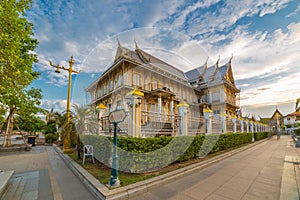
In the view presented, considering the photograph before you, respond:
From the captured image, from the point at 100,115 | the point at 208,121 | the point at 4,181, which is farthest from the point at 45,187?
the point at 208,121

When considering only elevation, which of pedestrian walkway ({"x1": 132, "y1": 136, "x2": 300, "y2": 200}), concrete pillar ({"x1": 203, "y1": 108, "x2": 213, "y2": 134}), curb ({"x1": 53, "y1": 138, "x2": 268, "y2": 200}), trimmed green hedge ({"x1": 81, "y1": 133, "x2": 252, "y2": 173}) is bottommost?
pedestrian walkway ({"x1": 132, "y1": 136, "x2": 300, "y2": 200})

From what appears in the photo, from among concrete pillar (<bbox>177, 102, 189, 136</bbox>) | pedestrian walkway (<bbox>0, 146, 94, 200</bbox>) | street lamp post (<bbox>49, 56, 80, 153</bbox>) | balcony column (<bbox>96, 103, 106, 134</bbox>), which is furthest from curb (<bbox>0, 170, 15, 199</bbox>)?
concrete pillar (<bbox>177, 102, 189, 136</bbox>)

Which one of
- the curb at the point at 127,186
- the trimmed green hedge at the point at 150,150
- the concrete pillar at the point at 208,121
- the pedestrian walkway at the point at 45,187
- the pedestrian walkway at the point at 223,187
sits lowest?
the pedestrian walkway at the point at 45,187

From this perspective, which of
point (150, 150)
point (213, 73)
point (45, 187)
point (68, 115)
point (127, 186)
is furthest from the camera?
point (213, 73)

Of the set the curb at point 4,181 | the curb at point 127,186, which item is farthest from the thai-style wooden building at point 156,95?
the curb at point 4,181

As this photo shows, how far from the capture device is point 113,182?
3.47m

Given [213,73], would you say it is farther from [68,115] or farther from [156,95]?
[68,115]

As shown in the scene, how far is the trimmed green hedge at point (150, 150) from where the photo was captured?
420 cm

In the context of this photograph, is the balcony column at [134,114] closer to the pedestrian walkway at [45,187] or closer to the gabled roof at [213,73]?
the pedestrian walkway at [45,187]

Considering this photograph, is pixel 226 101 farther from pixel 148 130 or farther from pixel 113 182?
pixel 113 182

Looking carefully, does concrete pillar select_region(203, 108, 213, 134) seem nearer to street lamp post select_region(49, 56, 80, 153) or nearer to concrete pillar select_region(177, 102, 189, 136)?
concrete pillar select_region(177, 102, 189, 136)

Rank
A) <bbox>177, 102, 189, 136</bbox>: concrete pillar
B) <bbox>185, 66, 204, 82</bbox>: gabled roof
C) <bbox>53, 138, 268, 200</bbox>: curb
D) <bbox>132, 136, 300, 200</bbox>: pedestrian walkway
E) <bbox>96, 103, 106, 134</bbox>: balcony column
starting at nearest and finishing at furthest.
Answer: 1. <bbox>53, 138, 268, 200</bbox>: curb
2. <bbox>132, 136, 300, 200</bbox>: pedestrian walkway
3. <bbox>177, 102, 189, 136</bbox>: concrete pillar
4. <bbox>96, 103, 106, 134</bbox>: balcony column
5. <bbox>185, 66, 204, 82</bbox>: gabled roof

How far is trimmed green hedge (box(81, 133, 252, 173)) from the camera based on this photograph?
4203mm

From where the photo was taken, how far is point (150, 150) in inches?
173
